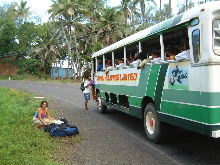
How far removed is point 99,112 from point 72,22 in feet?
125

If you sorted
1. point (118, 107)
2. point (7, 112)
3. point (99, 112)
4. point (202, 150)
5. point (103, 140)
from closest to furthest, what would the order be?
point (202, 150)
point (103, 140)
point (118, 107)
point (7, 112)
point (99, 112)

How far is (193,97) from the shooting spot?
698 centimetres

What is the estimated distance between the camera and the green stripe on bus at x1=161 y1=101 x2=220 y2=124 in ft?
21.3

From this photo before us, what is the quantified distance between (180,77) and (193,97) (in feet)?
2.25

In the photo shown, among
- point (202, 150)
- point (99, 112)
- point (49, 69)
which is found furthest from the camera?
point (49, 69)

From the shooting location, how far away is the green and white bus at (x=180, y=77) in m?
6.56

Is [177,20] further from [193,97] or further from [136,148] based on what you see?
[136,148]

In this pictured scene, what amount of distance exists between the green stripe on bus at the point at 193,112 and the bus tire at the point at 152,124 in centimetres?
58

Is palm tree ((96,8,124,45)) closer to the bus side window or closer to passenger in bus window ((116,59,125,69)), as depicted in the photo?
passenger in bus window ((116,59,125,69))

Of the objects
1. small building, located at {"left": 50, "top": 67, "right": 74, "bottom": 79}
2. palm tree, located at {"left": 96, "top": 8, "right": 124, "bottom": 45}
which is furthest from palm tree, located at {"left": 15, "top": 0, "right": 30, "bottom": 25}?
palm tree, located at {"left": 96, "top": 8, "right": 124, "bottom": 45}

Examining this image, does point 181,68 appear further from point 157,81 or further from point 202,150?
point 202,150

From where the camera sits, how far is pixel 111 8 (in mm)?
48938

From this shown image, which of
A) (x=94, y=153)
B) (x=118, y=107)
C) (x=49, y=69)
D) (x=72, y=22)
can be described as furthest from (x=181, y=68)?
(x=49, y=69)

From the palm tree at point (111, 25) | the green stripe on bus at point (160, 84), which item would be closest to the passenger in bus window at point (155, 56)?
the green stripe on bus at point (160, 84)
